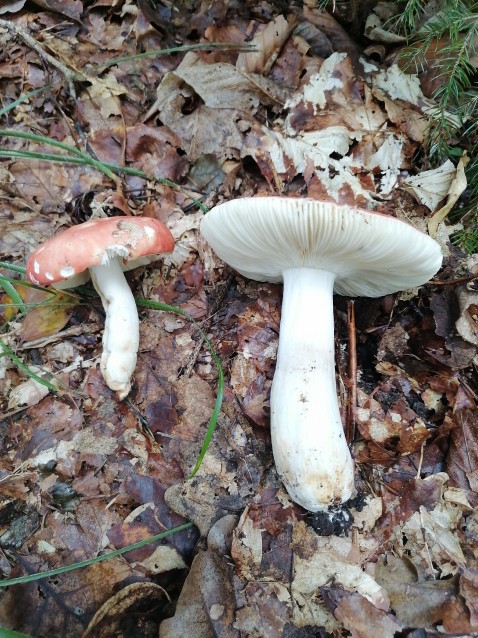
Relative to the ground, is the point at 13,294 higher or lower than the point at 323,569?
higher

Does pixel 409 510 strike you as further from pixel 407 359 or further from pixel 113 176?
pixel 113 176

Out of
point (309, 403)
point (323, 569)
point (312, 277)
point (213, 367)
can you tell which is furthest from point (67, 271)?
point (323, 569)

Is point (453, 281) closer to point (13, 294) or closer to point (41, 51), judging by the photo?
point (13, 294)

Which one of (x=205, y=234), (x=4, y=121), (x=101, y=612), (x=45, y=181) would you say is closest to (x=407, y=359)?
(x=205, y=234)

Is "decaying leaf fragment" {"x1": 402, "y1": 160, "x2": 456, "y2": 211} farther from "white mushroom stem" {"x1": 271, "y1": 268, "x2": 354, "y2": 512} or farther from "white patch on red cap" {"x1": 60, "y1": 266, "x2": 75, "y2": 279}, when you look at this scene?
"white patch on red cap" {"x1": 60, "y1": 266, "x2": 75, "y2": 279}

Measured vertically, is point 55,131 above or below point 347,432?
above

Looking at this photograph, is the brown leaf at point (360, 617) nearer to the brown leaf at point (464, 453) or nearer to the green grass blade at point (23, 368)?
the brown leaf at point (464, 453)
